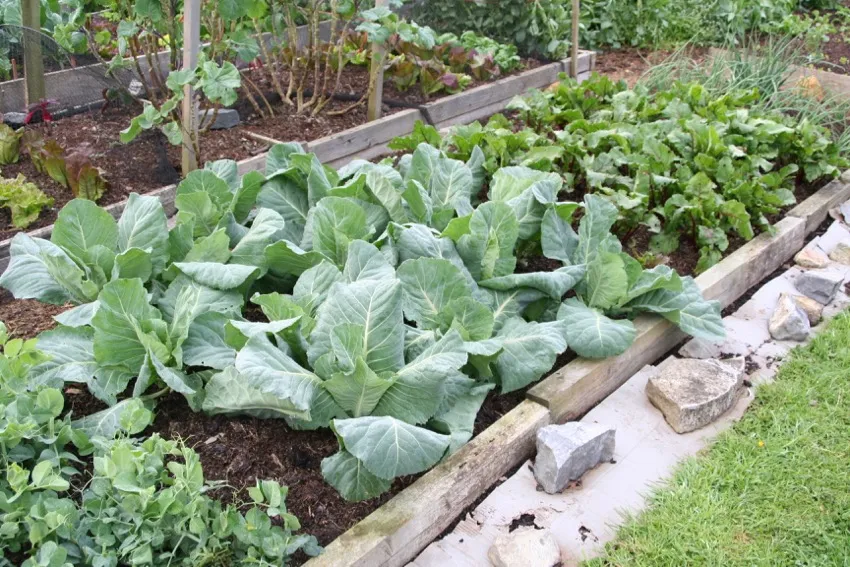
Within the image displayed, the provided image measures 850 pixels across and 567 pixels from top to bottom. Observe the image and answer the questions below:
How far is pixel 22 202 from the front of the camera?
128 inches

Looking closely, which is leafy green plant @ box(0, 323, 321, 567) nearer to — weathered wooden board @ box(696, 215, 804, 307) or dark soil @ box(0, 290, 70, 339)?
dark soil @ box(0, 290, 70, 339)

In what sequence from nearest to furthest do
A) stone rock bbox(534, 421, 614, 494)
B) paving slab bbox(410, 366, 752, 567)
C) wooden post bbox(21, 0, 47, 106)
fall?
paving slab bbox(410, 366, 752, 567) → stone rock bbox(534, 421, 614, 494) → wooden post bbox(21, 0, 47, 106)

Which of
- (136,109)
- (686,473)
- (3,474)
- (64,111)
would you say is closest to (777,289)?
(686,473)

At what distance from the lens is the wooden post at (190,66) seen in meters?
3.36

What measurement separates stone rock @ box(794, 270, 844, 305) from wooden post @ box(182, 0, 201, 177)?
2778mm

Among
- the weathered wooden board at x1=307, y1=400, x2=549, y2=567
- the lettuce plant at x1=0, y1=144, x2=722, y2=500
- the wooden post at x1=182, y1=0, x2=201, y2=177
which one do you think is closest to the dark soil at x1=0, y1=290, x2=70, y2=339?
the lettuce plant at x1=0, y1=144, x2=722, y2=500

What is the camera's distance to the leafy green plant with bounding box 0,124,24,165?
362cm

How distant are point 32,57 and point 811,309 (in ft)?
12.2

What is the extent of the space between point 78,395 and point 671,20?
609cm

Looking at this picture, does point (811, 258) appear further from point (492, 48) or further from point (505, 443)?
point (492, 48)

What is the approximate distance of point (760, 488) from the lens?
92.0 inches

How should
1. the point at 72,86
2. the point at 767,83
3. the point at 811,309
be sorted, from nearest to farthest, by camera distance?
the point at 811,309 → the point at 72,86 → the point at 767,83

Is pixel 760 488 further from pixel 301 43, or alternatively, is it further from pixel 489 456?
pixel 301 43

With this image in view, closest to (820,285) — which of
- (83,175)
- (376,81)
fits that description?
(376,81)
